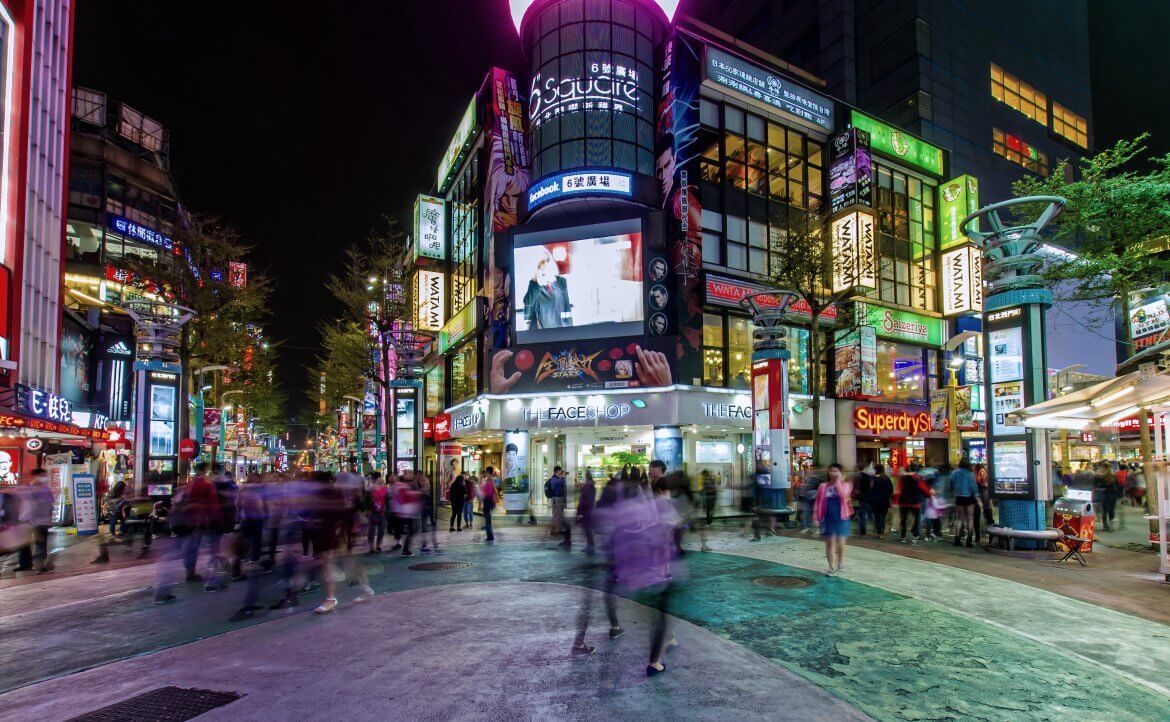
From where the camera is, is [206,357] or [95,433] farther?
[206,357]

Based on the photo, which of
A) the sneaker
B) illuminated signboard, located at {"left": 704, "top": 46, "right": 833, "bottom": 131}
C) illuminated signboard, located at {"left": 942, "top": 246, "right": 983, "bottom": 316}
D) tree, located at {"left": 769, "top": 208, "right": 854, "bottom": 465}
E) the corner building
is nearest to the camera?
the sneaker

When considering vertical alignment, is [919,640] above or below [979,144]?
below

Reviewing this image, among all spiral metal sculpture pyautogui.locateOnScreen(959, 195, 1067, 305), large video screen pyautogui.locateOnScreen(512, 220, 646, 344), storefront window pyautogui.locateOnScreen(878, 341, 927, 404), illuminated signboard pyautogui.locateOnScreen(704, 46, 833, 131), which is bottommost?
storefront window pyautogui.locateOnScreen(878, 341, 927, 404)

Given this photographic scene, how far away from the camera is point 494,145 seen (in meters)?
30.6

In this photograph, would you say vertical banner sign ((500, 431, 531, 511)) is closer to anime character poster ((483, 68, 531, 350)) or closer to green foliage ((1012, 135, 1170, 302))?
anime character poster ((483, 68, 531, 350))

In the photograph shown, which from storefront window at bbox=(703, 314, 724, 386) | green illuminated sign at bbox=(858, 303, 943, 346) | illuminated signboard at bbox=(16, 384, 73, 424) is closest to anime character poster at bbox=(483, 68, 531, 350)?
storefront window at bbox=(703, 314, 724, 386)

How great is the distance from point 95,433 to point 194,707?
1788 centimetres

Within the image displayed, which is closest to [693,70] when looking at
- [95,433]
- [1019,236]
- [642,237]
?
[642,237]

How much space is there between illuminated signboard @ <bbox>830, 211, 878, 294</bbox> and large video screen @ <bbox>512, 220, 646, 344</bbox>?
807cm

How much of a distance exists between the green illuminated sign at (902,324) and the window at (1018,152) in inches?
597

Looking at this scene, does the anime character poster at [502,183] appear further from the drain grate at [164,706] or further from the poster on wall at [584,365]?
the drain grate at [164,706]

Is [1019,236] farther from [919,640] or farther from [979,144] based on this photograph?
[979,144]

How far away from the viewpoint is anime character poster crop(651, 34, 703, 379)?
26.2 metres

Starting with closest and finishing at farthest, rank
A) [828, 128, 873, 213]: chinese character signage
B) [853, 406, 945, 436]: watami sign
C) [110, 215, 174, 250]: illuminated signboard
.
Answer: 1. [828, 128, 873, 213]: chinese character signage
2. [853, 406, 945, 436]: watami sign
3. [110, 215, 174, 250]: illuminated signboard
